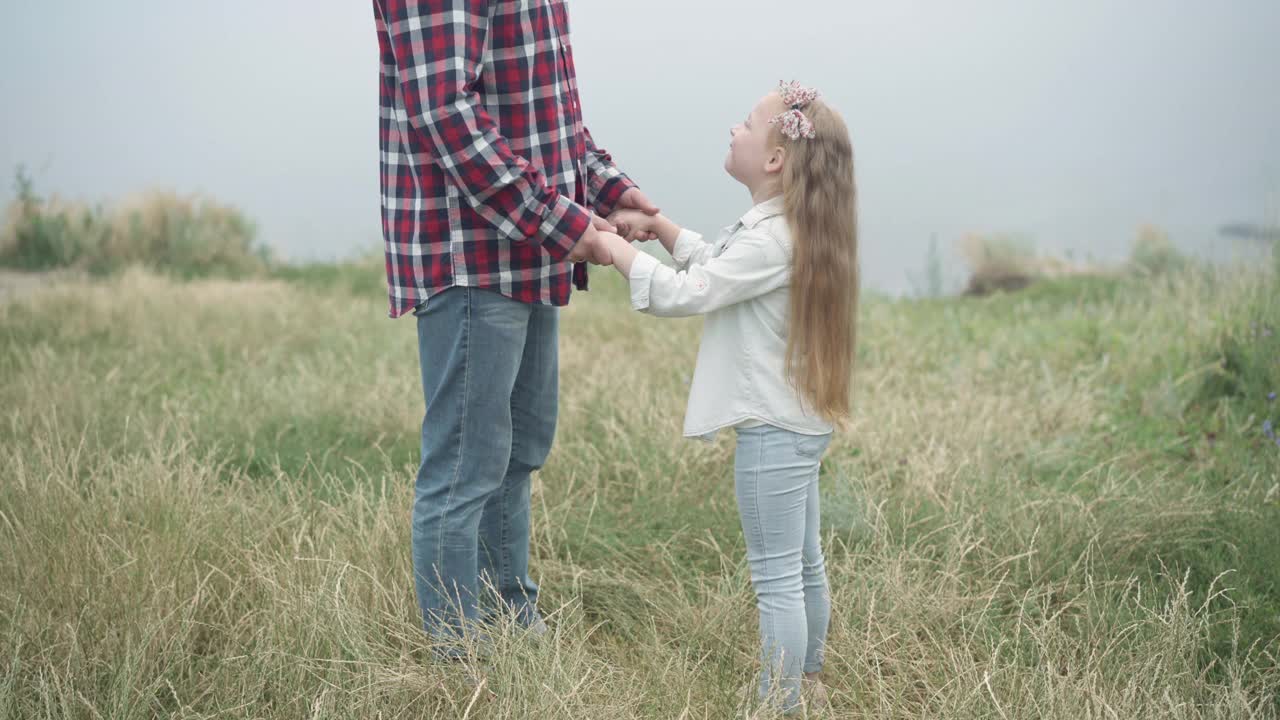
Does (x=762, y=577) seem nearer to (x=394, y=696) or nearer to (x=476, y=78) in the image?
(x=394, y=696)

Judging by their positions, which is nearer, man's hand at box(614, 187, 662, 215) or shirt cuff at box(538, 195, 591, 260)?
shirt cuff at box(538, 195, 591, 260)

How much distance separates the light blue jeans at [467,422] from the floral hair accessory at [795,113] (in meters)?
0.76

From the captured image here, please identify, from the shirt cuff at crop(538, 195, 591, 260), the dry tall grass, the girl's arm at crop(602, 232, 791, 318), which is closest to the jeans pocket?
the girl's arm at crop(602, 232, 791, 318)

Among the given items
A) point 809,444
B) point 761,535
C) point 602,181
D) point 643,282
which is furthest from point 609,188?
point 761,535

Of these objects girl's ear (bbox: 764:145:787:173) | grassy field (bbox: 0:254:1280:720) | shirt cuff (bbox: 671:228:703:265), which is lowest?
grassy field (bbox: 0:254:1280:720)

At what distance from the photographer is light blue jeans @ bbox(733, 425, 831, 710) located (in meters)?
2.46

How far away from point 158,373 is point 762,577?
4.65m

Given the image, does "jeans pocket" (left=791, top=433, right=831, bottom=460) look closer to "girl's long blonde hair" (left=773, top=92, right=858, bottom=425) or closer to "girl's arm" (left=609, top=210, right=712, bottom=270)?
"girl's long blonde hair" (left=773, top=92, right=858, bottom=425)

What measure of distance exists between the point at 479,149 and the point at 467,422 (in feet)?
2.22

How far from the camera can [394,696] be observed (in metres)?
2.53

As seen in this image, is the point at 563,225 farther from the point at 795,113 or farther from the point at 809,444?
the point at 809,444

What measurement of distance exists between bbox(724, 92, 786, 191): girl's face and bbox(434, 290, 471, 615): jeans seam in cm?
72

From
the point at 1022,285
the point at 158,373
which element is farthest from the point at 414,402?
the point at 1022,285

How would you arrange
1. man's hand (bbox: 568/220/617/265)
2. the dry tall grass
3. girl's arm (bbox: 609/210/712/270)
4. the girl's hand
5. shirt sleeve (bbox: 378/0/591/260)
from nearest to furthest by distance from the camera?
shirt sleeve (bbox: 378/0/591/260) → man's hand (bbox: 568/220/617/265) → girl's arm (bbox: 609/210/712/270) → the girl's hand → the dry tall grass
